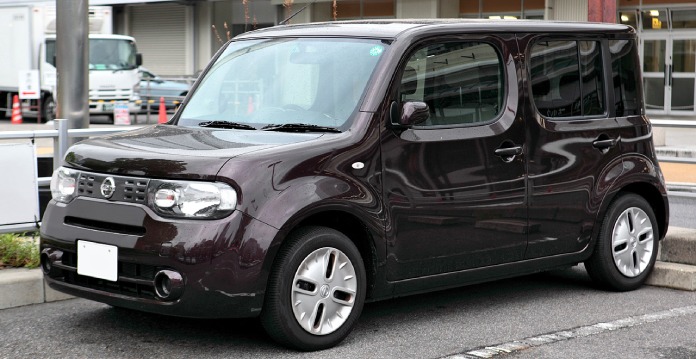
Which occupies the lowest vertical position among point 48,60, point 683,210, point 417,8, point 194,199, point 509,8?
point 683,210

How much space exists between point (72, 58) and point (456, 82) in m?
3.87

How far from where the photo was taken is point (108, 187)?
210 inches

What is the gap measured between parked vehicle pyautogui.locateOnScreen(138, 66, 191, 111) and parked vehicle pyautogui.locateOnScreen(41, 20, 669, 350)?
880 inches

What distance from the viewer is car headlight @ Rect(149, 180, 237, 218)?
504 cm

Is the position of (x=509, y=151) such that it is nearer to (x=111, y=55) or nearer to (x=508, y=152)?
(x=508, y=152)

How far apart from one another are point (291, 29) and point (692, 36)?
25.4m

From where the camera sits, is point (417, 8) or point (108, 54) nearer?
point (108, 54)

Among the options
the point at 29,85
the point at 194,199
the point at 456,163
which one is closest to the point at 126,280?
the point at 194,199

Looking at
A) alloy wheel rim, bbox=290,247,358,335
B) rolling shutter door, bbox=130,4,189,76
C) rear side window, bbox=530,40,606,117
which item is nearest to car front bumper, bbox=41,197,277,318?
alloy wheel rim, bbox=290,247,358,335

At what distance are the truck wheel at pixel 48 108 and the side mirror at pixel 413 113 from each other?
2400 cm

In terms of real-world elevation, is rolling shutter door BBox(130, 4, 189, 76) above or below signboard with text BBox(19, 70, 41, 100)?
above

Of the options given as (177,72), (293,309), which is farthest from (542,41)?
(177,72)

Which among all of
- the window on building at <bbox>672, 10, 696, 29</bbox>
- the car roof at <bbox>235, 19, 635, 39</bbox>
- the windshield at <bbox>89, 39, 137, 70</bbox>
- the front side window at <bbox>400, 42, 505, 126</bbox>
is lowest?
the front side window at <bbox>400, 42, 505, 126</bbox>

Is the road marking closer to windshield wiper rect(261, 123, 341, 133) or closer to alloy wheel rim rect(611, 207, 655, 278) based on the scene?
alloy wheel rim rect(611, 207, 655, 278)
